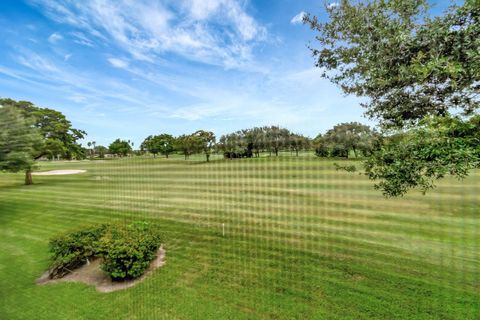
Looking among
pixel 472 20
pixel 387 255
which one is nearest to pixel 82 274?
pixel 387 255

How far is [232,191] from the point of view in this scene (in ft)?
15.1

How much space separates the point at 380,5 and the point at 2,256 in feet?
24.2

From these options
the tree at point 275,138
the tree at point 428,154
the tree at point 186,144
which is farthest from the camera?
the tree at point 186,144

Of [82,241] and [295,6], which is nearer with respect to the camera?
[295,6]

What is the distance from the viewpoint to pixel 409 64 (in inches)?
71.3

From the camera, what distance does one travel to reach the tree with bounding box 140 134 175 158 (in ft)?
17.5

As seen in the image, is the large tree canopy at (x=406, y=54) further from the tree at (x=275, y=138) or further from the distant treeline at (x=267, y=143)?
the tree at (x=275, y=138)

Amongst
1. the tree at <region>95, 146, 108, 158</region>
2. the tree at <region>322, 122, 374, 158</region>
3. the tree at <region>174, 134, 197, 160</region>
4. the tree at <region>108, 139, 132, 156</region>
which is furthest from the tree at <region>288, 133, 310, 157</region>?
the tree at <region>95, 146, 108, 158</region>

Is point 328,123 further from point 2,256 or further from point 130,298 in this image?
point 2,256

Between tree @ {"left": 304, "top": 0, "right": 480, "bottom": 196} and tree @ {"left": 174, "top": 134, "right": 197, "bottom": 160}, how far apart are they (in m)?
3.07

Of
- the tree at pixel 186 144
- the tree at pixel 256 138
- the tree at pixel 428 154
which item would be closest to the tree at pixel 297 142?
the tree at pixel 256 138

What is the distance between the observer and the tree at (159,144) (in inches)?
209

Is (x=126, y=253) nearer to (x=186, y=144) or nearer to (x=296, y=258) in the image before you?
(x=186, y=144)

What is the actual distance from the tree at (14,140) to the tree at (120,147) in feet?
6.73
